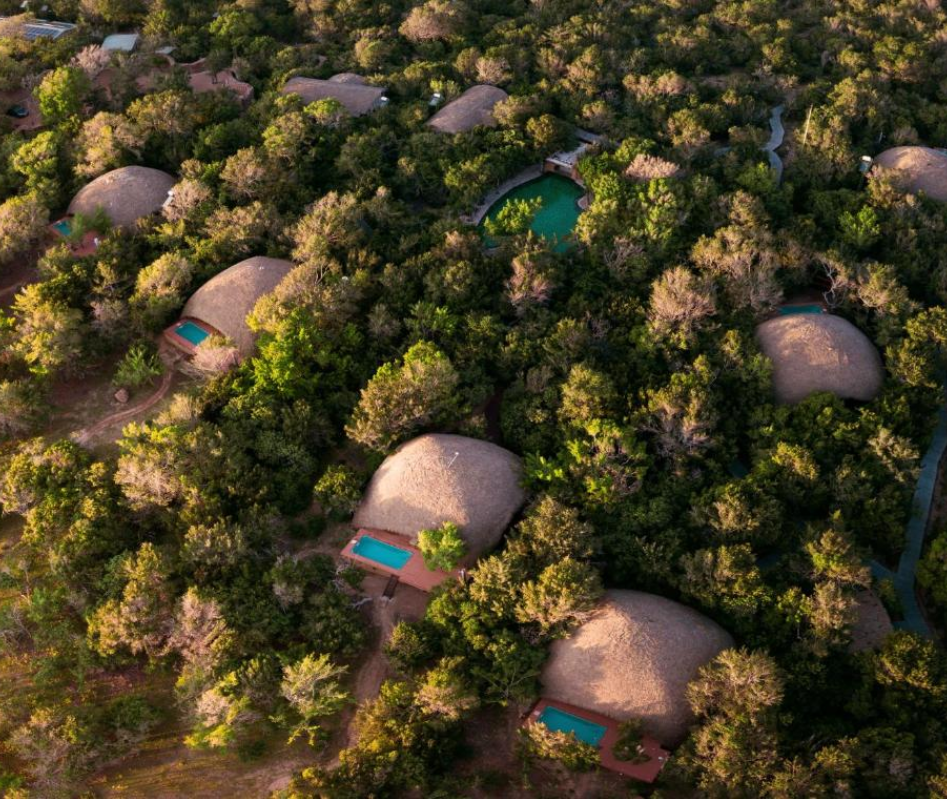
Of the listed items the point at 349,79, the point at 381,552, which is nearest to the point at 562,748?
the point at 381,552

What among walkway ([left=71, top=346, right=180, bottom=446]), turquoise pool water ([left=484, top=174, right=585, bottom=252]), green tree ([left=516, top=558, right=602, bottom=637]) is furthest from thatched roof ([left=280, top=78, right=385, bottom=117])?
green tree ([left=516, top=558, right=602, bottom=637])

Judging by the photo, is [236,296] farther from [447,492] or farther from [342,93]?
[342,93]

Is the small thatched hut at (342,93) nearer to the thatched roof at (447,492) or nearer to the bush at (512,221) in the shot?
the bush at (512,221)

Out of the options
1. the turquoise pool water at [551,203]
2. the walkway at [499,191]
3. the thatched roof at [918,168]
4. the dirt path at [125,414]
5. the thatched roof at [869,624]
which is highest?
the thatched roof at [918,168]

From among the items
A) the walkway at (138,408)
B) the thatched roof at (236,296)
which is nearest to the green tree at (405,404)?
the thatched roof at (236,296)

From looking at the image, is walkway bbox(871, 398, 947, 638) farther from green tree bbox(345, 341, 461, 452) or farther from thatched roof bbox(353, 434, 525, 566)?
green tree bbox(345, 341, 461, 452)

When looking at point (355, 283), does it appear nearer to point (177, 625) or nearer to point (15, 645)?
point (177, 625)
